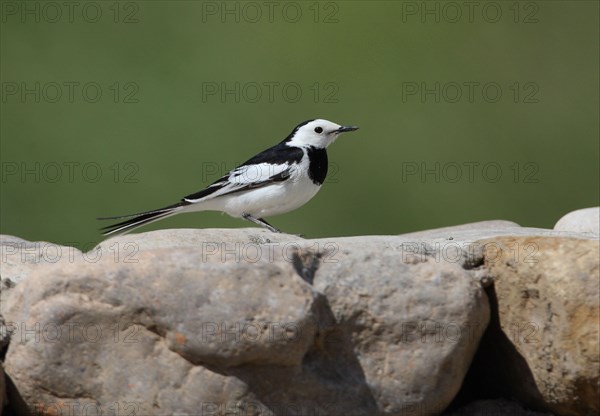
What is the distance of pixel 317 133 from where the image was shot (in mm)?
6484

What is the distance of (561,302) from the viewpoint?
3.85 meters

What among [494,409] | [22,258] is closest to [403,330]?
[494,409]

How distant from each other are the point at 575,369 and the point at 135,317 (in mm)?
1800

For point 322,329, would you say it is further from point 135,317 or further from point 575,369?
point 575,369

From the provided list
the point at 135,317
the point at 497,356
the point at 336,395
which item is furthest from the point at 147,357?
the point at 497,356

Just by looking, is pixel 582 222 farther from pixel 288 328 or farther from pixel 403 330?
pixel 288 328

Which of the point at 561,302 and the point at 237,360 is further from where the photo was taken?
the point at 561,302

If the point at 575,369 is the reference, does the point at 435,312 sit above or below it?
above

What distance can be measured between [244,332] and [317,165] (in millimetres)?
2755

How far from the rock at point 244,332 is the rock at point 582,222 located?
232 centimetres

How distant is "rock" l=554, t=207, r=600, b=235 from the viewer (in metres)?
6.02

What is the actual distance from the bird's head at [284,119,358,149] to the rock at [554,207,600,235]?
61.8 inches

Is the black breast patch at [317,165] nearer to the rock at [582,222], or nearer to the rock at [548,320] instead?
the rock at [582,222]

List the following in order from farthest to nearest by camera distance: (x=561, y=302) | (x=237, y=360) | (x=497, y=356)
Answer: (x=497, y=356) < (x=561, y=302) < (x=237, y=360)
